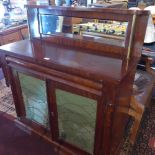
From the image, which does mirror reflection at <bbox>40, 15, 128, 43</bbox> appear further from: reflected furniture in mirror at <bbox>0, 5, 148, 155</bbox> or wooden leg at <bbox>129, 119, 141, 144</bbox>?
wooden leg at <bbox>129, 119, 141, 144</bbox>

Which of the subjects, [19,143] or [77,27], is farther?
[19,143]

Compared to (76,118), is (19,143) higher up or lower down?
lower down

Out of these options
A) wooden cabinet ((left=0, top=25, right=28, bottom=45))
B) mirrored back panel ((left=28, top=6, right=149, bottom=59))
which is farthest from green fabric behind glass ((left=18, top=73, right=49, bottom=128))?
wooden cabinet ((left=0, top=25, right=28, bottom=45))

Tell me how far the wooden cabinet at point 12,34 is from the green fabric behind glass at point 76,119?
151 centimetres

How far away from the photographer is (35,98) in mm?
1345

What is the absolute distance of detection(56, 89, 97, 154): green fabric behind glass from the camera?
106 cm

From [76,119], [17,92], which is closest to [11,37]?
[17,92]

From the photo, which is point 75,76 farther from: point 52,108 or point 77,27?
point 77,27

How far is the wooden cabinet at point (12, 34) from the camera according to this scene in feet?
7.37

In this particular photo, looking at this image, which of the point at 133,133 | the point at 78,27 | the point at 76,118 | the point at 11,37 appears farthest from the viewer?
the point at 11,37

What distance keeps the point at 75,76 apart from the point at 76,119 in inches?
13.9

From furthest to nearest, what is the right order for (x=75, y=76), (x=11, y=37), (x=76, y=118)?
1. (x=11, y=37)
2. (x=76, y=118)
3. (x=75, y=76)

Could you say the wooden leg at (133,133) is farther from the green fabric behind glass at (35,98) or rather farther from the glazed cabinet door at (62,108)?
the green fabric behind glass at (35,98)

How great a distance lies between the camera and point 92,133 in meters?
1.15
